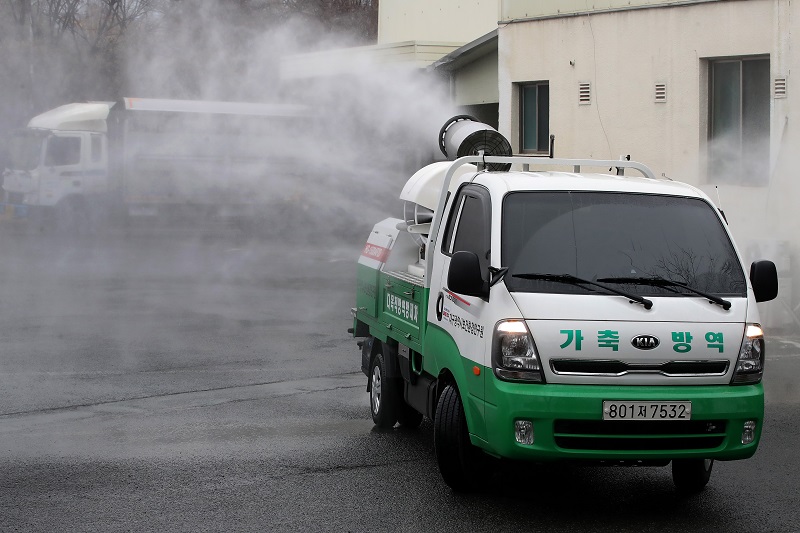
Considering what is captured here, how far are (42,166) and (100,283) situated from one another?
1177 cm

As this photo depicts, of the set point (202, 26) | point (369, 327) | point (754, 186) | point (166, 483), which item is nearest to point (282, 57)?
point (202, 26)

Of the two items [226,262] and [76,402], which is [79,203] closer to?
[226,262]

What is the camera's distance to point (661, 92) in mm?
17234

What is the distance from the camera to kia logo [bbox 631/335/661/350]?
6.17 m

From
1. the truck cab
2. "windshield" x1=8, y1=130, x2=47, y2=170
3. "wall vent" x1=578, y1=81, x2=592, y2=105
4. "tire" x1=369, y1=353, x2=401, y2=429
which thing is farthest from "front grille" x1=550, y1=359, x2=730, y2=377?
"windshield" x1=8, y1=130, x2=47, y2=170

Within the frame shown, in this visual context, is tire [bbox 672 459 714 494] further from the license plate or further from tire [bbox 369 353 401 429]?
tire [bbox 369 353 401 429]

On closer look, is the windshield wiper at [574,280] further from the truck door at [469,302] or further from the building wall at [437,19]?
the building wall at [437,19]

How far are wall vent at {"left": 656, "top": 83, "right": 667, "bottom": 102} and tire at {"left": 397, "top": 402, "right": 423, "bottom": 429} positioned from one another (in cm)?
979

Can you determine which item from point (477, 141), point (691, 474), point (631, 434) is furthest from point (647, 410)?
point (477, 141)

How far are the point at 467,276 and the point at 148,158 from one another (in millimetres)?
25295

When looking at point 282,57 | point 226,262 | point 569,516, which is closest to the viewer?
point 569,516

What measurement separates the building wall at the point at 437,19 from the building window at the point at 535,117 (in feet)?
20.1

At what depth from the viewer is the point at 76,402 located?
9727 mm

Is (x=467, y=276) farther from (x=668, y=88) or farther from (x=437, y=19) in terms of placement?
(x=437, y=19)
